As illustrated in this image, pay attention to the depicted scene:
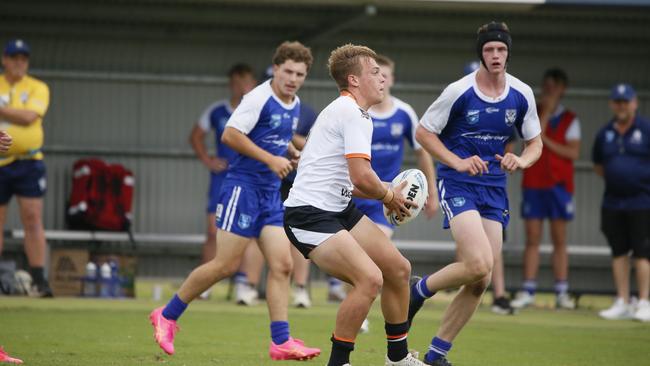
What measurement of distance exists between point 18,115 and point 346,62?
7093 millimetres

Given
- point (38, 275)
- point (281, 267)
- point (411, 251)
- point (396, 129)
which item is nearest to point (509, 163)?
point (281, 267)

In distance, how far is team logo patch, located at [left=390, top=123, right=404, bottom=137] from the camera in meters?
12.5

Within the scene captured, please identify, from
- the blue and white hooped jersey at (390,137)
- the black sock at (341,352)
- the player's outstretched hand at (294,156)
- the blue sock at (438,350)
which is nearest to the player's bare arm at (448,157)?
the player's outstretched hand at (294,156)

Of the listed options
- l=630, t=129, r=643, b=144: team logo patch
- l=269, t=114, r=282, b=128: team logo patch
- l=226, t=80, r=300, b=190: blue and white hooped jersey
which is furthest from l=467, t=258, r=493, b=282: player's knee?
l=630, t=129, r=643, b=144: team logo patch

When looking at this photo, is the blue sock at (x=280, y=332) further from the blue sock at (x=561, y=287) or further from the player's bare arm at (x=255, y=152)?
the blue sock at (x=561, y=287)

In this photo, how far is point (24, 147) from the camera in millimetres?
14141

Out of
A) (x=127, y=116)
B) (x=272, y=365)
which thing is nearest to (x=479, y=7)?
(x=127, y=116)

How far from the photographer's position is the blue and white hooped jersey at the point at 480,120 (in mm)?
9195

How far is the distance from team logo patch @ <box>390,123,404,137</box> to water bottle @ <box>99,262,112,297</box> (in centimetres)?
474

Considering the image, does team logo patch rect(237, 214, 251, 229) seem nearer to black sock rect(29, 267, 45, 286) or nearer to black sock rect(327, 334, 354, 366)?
black sock rect(327, 334, 354, 366)

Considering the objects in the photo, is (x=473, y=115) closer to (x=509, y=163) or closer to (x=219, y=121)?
(x=509, y=163)

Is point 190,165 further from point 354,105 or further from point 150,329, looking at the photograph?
point 354,105

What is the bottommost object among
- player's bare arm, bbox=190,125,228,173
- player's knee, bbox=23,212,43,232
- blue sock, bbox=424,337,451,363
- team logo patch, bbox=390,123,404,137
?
player's knee, bbox=23,212,43,232

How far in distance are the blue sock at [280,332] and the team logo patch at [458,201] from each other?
5.23 feet
